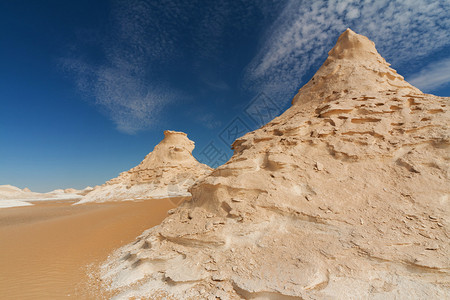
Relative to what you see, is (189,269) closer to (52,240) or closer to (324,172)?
(324,172)

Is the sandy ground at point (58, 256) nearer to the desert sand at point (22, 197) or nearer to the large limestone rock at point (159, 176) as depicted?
the large limestone rock at point (159, 176)

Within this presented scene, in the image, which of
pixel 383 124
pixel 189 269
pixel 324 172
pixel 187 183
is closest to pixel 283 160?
pixel 324 172

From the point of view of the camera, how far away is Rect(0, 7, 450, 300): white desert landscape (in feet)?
10.1

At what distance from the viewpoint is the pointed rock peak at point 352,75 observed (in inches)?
257

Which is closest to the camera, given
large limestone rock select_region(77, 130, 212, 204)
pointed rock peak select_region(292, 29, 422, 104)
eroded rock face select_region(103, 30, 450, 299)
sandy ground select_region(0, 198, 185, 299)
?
eroded rock face select_region(103, 30, 450, 299)

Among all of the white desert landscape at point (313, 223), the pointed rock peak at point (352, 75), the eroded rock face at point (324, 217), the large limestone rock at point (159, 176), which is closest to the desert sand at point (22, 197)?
the large limestone rock at point (159, 176)

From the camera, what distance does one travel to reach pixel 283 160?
4.95 m

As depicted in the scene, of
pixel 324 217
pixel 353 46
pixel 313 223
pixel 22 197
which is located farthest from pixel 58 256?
pixel 22 197

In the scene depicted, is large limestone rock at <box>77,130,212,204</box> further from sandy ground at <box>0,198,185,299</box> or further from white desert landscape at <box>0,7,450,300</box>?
white desert landscape at <box>0,7,450,300</box>

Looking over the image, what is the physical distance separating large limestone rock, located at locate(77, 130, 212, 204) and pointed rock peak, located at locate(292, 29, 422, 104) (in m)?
18.4

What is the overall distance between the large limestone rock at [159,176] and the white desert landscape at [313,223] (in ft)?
53.5

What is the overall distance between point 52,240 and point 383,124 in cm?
1339

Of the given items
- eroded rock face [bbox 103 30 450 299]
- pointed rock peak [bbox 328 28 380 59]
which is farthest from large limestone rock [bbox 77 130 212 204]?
pointed rock peak [bbox 328 28 380 59]

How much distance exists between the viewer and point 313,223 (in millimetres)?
3920
